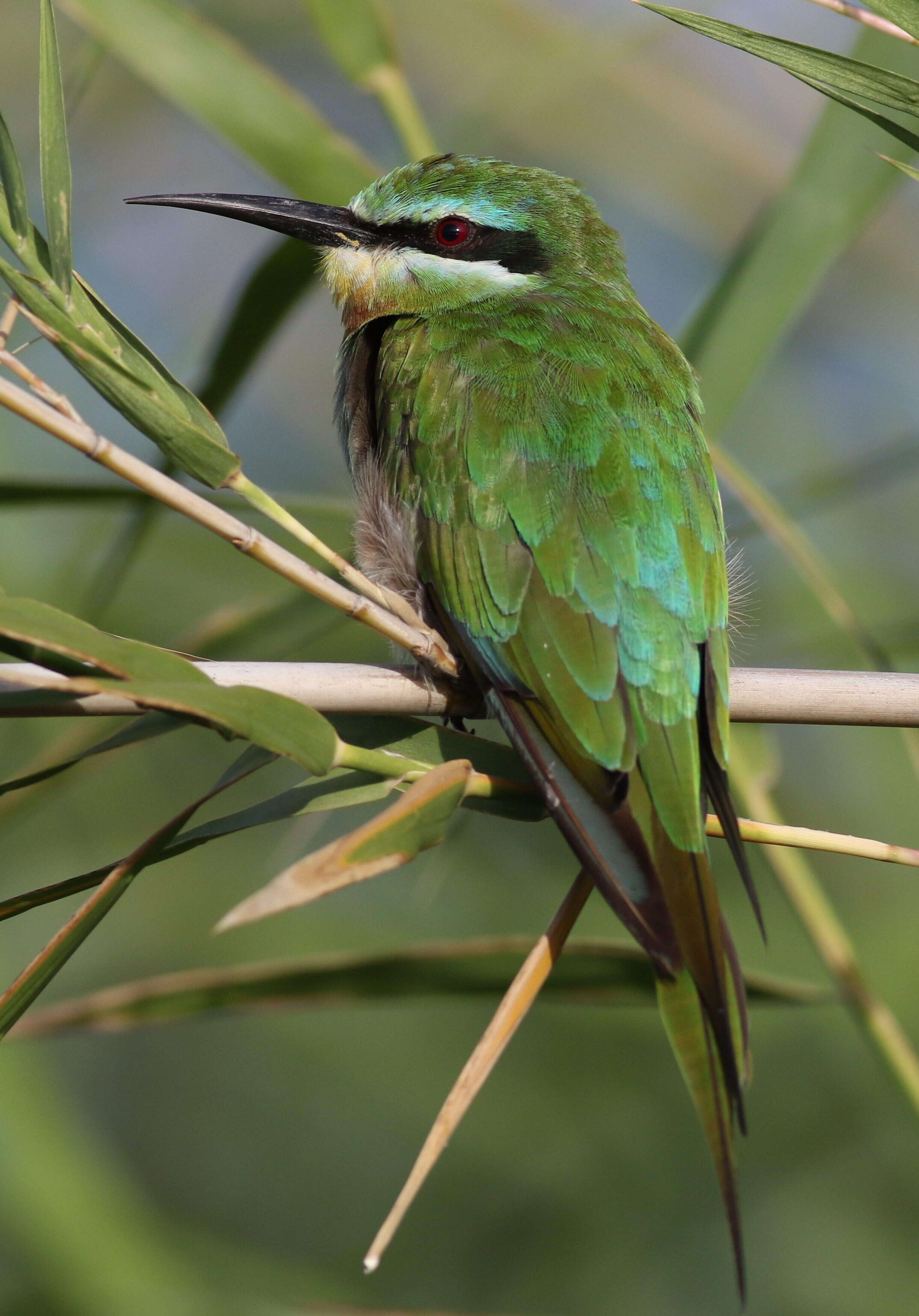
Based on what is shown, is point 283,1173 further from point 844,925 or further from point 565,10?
point 565,10

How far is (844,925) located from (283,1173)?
1637 millimetres

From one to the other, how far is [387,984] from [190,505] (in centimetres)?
79

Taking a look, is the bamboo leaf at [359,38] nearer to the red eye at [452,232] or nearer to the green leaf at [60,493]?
the red eye at [452,232]

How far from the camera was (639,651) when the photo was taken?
1367 mm

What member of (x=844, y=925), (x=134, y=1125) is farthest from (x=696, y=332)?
(x=134, y=1125)

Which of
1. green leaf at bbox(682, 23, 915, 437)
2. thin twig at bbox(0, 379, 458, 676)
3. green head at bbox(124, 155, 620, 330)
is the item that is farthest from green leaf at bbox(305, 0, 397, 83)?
thin twig at bbox(0, 379, 458, 676)

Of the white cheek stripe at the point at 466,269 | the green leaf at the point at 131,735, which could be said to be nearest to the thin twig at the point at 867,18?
the green leaf at the point at 131,735

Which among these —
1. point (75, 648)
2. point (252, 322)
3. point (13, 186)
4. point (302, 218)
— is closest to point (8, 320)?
point (13, 186)

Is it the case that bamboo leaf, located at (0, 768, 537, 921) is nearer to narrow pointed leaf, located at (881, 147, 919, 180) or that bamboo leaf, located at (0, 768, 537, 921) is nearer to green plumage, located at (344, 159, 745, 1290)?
green plumage, located at (344, 159, 745, 1290)

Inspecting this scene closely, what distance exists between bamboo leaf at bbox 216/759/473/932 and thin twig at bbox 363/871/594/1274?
0.13m

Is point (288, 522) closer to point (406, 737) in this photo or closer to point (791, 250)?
point (406, 737)

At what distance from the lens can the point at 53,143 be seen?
3.35ft

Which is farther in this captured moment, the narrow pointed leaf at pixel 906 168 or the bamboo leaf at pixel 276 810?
the narrow pointed leaf at pixel 906 168

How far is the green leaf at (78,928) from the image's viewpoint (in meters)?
0.98
